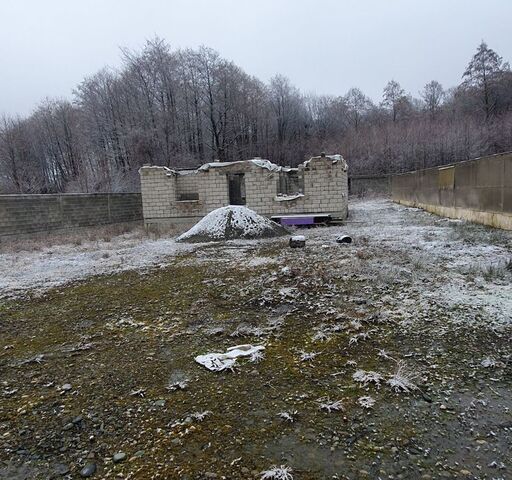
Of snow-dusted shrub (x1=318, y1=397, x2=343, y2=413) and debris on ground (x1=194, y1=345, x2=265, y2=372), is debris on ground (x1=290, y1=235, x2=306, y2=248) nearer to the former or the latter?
debris on ground (x1=194, y1=345, x2=265, y2=372)

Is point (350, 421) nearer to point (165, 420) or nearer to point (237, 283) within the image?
point (165, 420)

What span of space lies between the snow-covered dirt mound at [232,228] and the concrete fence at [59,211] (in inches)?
246

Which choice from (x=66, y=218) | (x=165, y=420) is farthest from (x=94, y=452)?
(x=66, y=218)

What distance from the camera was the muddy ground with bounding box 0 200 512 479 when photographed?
1.81m

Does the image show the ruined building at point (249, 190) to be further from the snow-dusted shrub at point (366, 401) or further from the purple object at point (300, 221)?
the snow-dusted shrub at point (366, 401)

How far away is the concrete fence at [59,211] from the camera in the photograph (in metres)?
12.1

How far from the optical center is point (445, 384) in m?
2.38

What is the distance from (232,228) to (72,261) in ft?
13.8

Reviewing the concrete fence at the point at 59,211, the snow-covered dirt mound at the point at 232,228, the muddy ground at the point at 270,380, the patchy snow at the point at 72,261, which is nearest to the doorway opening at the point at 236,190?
the concrete fence at the point at 59,211

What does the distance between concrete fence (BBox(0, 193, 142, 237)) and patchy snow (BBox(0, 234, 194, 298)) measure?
3.14 meters

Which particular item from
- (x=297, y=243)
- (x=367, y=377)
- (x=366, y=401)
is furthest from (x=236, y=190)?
(x=366, y=401)

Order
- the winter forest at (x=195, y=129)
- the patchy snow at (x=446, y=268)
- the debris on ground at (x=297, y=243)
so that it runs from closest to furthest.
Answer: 1. the patchy snow at (x=446, y=268)
2. the debris on ground at (x=297, y=243)
3. the winter forest at (x=195, y=129)

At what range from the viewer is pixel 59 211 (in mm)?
13945

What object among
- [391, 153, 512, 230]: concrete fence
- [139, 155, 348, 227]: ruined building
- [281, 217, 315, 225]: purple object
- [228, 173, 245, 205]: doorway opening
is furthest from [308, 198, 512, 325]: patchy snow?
[228, 173, 245, 205]: doorway opening
